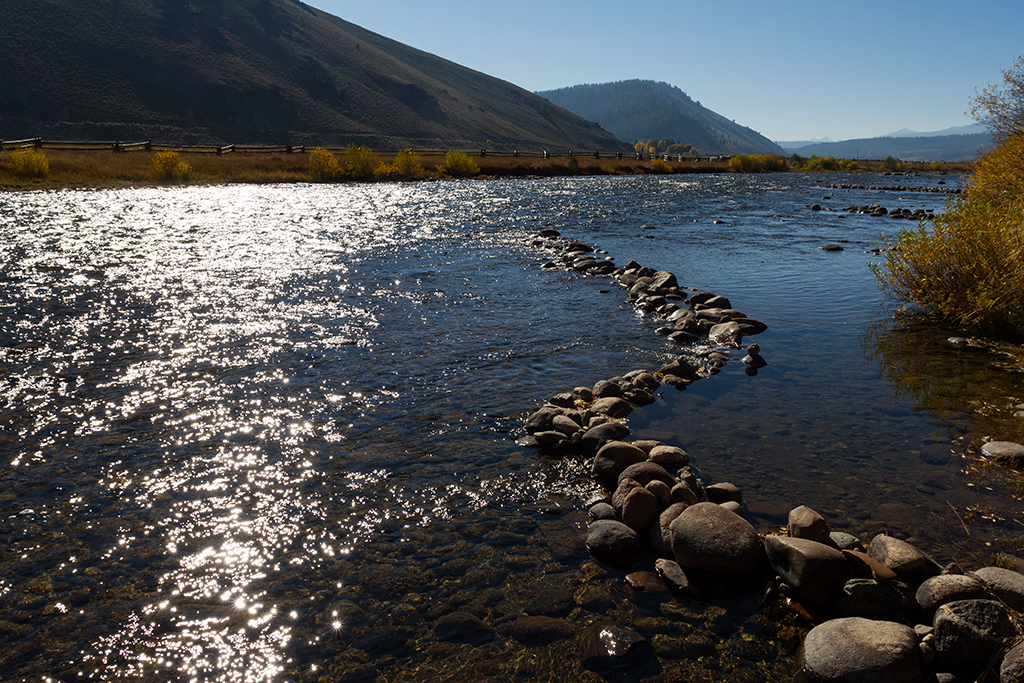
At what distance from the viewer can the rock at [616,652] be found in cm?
478

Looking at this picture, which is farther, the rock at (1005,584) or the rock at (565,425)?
the rock at (565,425)

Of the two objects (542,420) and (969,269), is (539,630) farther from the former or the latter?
(969,269)

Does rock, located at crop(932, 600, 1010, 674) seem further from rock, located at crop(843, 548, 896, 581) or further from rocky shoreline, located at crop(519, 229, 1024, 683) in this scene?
rock, located at crop(843, 548, 896, 581)

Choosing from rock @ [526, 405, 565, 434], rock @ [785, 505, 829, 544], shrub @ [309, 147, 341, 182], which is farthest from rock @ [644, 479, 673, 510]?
shrub @ [309, 147, 341, 182]

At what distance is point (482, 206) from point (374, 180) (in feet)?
87.3

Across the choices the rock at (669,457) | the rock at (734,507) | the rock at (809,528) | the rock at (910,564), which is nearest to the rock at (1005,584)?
the rock at (910,564)

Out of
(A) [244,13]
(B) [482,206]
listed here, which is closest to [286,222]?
(B) [482,206]

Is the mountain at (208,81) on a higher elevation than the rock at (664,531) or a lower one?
higher

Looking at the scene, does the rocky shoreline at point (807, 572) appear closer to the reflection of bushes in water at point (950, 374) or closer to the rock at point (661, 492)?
the rock at point (661, 492)

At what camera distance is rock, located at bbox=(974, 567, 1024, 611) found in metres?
4.86

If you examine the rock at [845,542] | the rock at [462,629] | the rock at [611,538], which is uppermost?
the rock at [845,542]

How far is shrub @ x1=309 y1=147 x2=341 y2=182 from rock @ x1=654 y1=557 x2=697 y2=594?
63033 millimetres

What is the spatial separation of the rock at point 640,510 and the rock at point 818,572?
60.1 inches

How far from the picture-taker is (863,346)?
44.3 feet
